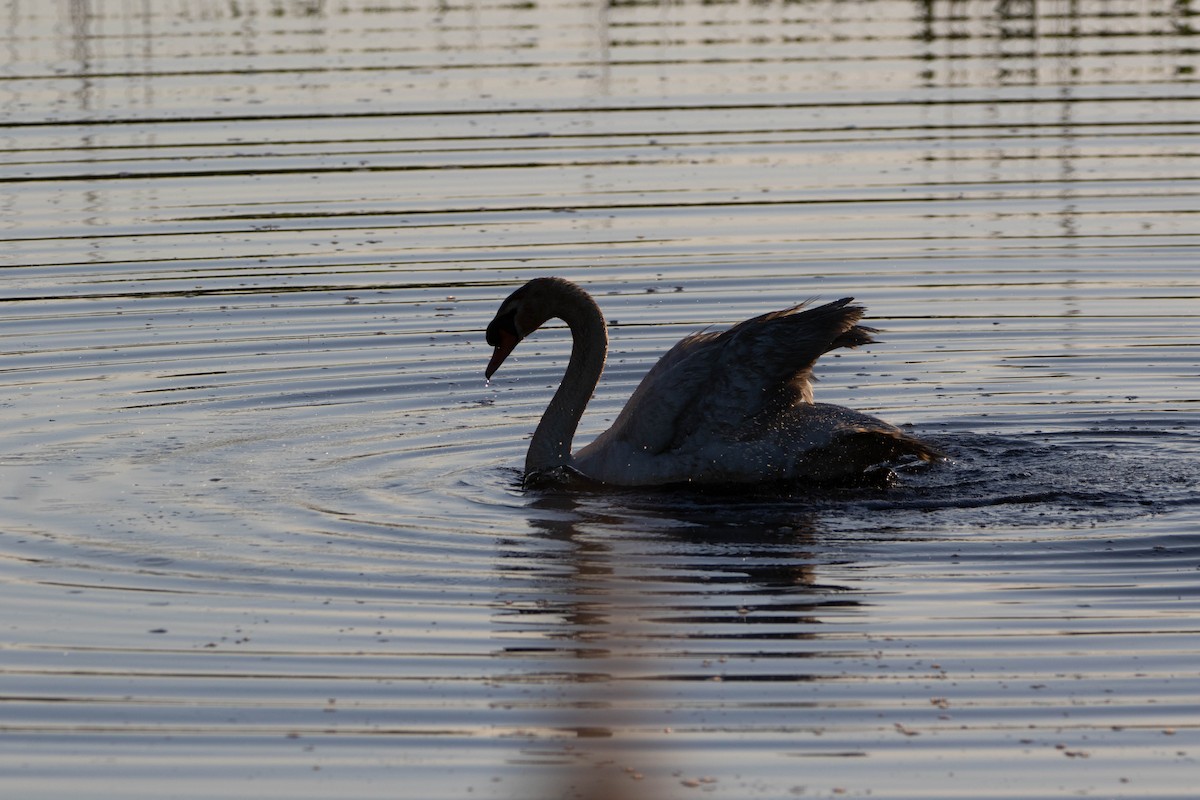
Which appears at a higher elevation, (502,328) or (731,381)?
(502,328)

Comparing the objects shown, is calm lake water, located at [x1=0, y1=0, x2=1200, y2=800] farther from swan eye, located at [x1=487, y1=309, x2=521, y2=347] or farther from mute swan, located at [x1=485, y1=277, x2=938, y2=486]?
swan eye, located at [x1=487, y1=309, x2=521, y2=347]

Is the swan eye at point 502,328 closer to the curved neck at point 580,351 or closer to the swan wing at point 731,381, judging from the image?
the curved neck at point 580,351

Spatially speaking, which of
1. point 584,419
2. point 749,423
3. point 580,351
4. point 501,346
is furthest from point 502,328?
point 749,423

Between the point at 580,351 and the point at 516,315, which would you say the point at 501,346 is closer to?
the point at 516,315

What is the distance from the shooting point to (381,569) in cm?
993

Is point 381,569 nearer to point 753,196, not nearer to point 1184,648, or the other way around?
point 1184,648

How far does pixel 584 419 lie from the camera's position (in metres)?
13.7

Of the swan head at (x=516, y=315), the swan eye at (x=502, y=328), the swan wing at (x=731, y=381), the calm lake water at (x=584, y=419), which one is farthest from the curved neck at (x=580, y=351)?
the swan wing at (x=731, y=381)

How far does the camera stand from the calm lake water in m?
7.88

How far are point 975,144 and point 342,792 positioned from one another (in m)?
15.2

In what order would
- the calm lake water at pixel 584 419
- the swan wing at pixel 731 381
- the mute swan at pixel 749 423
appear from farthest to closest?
the swan wing at pixel 731 381, the mute swan at pixel 749 423, the calm lake water at pixel 584 419

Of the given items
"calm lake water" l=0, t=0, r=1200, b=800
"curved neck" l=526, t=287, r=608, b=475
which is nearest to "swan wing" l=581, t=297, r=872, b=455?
"calm lake water" l=0, t=0, r=1200, b=800

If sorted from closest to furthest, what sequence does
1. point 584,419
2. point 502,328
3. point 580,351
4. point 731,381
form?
point 731,381 → point 502,328 → point 580,351 → point 584,419

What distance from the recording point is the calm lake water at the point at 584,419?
7.88 m
